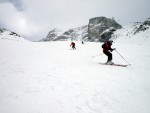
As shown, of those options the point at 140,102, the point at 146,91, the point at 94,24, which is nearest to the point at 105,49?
the point at 146,91

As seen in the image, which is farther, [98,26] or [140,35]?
[98,26]

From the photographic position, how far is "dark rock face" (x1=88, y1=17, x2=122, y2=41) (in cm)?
13888

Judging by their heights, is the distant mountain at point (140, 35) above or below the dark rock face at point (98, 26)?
below

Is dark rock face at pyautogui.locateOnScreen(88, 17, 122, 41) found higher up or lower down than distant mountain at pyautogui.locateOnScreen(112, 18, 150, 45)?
higher up

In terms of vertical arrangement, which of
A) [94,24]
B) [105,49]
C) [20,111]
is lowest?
[20,111]

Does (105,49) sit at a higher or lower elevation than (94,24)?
lower

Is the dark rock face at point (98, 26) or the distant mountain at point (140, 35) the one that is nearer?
the distant mountain at point (140, 35)

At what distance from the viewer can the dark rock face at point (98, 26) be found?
139m

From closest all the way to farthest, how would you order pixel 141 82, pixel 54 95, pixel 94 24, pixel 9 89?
pixel 54 95, pixel 9 89, pixel 141 82, pixel 94 24

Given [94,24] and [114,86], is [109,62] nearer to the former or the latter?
[114,86]

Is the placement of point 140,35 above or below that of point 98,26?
below

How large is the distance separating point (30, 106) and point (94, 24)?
5699 inches

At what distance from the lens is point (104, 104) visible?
4.89 metres

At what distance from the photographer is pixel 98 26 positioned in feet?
457
